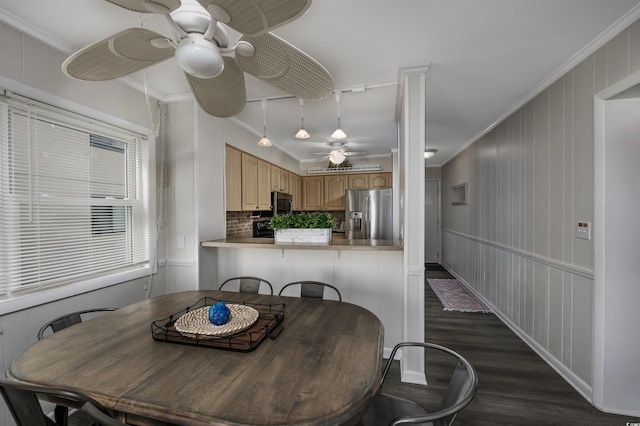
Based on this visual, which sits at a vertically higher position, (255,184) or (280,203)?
(255,184)

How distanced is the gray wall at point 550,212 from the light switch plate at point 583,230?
36mm

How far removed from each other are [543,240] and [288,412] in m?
2.77

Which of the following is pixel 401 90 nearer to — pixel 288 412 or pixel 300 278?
pixel 300 278

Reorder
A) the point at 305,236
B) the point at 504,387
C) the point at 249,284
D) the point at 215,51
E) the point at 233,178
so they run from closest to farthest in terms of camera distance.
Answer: the point at 215,51
the point at 504,387
the point at 249,284
the point at 305,236
the point at 233,178

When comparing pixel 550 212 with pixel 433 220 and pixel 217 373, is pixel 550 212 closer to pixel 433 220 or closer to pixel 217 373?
pixel 217 373

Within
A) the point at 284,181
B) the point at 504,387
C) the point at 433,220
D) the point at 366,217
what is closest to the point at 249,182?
the point at 284,181

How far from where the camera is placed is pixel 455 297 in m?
4.29

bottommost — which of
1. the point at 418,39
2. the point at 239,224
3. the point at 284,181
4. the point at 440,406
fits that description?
the point at 440,406

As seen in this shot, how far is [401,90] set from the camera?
2.49 meters

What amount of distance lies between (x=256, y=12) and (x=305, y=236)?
1.80m

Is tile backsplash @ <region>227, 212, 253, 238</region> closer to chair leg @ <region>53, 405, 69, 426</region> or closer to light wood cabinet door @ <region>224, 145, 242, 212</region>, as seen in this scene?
light wood cabinet door @ <region>224, 145, 242, 212</region>

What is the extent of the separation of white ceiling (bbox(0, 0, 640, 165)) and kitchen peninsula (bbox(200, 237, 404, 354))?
4.71 feet

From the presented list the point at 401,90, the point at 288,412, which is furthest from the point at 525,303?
the point at 288,412

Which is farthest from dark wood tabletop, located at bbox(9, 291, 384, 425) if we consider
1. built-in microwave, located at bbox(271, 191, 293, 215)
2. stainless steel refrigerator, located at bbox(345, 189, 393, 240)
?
stainless steel refrigerator, located at bbox(345, 189, 393, 240)
